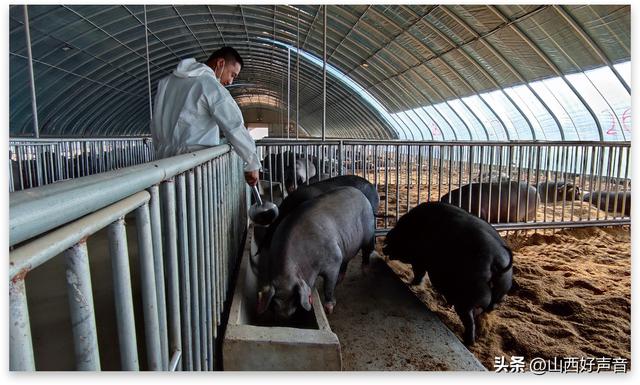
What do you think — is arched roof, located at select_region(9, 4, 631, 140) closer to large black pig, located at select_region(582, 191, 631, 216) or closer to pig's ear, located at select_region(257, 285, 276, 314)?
large black pig, located at select_region(582, 191, 631, 216)

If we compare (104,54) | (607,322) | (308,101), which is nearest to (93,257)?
(607,322)

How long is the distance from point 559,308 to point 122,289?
3765 mm

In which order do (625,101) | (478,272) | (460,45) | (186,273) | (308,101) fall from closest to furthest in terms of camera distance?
(186,273), (478,272), (625,101), (460,45), (308,101)

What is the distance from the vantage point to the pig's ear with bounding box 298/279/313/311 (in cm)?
286

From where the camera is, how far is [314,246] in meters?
3.33

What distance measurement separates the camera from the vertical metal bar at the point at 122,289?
1072mm

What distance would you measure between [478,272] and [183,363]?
2.26 metres

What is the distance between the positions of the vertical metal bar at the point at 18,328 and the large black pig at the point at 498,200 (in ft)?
19.7

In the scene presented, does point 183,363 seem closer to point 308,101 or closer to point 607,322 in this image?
point 607,322

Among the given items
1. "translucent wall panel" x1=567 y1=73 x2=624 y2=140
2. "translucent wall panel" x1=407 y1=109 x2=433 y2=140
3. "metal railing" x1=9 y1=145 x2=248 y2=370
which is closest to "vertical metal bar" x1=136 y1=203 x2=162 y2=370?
"metal railing" x1=9 y1=145 x2=248 y2=370

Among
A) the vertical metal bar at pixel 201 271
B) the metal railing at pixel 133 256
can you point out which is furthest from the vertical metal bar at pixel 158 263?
the vertical metal bar at pixel 201 271

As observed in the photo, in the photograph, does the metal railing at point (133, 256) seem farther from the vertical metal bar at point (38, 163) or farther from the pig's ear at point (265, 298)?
the vertical metal bar at point (38, 163)

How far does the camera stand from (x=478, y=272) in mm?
3252

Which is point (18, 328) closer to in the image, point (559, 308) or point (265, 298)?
point (265, 298)
